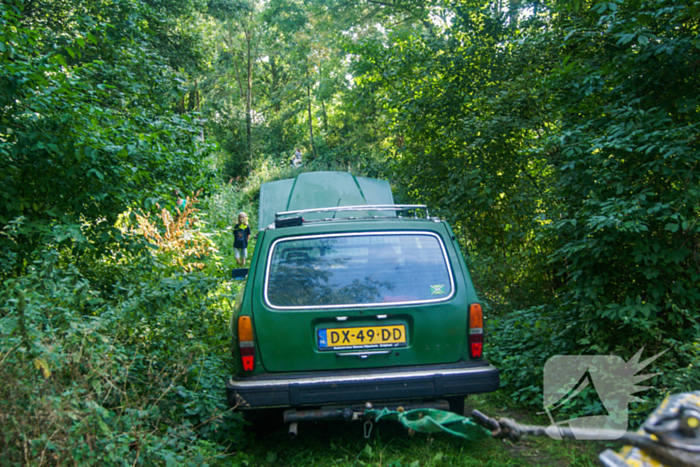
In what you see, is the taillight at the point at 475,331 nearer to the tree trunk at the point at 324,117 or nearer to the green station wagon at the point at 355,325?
the green station wagon at the point at 355,325

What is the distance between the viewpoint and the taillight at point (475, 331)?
3.96 m

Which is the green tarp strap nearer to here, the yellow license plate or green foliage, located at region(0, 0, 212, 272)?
the yellow license plate

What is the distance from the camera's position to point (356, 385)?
3672 mm

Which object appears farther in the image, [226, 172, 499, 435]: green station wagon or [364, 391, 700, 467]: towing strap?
[226, 172, 499, 435]: green station wagon

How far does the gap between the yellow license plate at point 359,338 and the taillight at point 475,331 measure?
1.72 ft

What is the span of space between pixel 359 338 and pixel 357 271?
0.51m

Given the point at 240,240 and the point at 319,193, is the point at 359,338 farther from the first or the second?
the point at 240,240

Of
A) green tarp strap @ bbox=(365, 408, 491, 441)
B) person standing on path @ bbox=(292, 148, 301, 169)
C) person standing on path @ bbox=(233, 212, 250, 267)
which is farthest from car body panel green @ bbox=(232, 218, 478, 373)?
person standing on path @ bbox=(292, 148, 301, 169)

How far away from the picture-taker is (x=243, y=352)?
12.5 ft

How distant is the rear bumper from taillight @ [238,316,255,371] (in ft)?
0.36

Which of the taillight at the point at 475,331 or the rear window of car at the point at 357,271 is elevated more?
the rear window of car at the point at 357,271

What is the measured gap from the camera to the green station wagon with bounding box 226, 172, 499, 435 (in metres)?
A: 3.70

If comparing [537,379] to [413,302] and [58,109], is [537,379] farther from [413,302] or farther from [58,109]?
[58,109]

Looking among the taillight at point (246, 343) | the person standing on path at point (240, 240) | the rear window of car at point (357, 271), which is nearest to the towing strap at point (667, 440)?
the rear window of car at point (357, 271)
